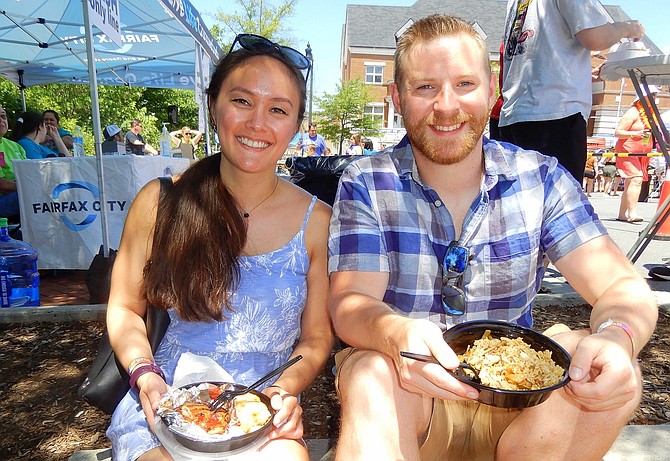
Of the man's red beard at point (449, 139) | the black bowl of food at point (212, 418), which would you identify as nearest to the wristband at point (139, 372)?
the black bowl of food at point (212, 418)

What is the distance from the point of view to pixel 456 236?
1.71 meters

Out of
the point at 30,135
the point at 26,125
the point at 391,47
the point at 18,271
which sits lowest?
the point at 18,271

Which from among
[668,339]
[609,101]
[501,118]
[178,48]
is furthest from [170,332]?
[609,101]

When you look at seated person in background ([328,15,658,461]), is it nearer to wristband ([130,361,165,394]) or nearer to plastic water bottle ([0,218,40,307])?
wristband ([130,361,165,394])

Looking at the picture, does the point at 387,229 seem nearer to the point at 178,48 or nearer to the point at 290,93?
the point at 290,93

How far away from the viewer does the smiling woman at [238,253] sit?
168 centimetres

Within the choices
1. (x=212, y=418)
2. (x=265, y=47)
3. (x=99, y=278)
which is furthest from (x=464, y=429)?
(x=99, y=278)

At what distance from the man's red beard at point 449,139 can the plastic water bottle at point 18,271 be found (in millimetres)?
3855

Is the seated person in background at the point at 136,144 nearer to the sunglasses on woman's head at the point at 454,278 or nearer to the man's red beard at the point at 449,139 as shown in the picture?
the man's red beard at the point at 449,139

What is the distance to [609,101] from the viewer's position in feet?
116

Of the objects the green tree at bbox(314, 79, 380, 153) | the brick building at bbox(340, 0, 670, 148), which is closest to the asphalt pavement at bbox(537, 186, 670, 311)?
the green tree at bbox(314, 79, 380, 153)

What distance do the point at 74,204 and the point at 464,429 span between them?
15.2 feet

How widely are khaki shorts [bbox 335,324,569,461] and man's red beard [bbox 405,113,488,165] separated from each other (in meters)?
0.69

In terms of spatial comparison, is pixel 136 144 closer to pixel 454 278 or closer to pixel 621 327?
pixel 454 278
